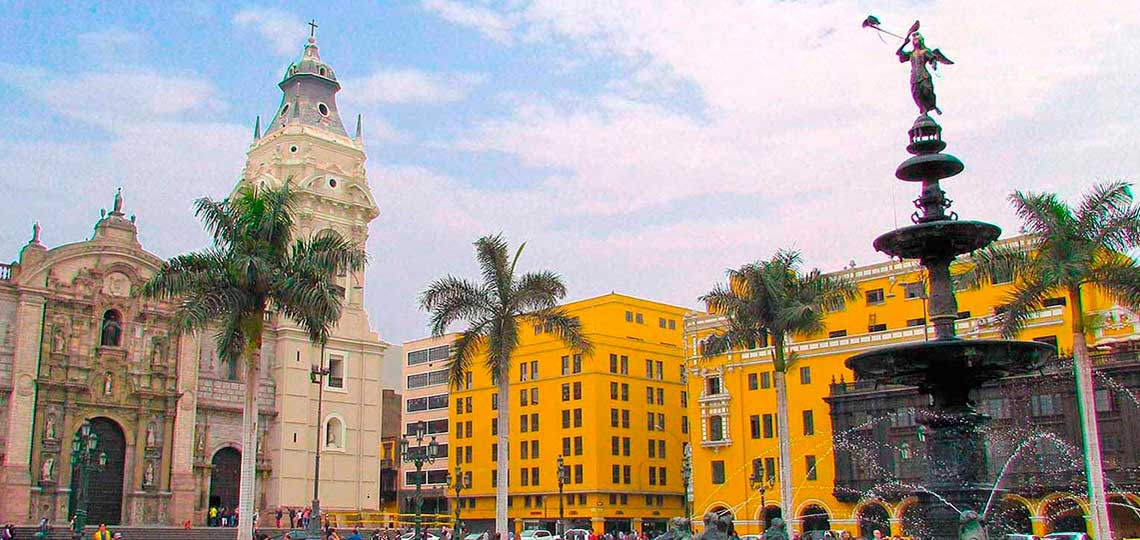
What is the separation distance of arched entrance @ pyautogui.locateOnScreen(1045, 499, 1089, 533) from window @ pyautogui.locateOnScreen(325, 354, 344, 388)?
35978mm

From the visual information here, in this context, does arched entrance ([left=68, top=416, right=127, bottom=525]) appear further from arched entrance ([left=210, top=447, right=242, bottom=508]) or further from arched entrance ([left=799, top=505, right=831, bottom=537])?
arched entrance ([left=799, top=505, right=831, bottom=537])

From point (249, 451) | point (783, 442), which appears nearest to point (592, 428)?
point (783, 442)

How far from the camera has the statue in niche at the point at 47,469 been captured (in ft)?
156

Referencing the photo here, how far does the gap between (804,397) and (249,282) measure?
35.5 meters

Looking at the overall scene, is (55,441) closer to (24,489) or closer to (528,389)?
(24,489)

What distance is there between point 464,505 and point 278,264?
50.4 m

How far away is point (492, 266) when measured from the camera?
3450cm

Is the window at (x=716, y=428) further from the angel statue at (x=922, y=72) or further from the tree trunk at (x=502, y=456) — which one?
the angel statue at (x=922, y=72)

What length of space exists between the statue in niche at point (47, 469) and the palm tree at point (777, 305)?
97.2 ft

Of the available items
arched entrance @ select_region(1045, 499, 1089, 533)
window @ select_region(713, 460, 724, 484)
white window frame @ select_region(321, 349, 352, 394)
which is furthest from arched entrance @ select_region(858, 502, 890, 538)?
white window frame @ select_region(321, 349, 352, 394)

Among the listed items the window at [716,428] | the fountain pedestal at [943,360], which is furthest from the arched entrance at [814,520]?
the fountain pedestal at [943,360]

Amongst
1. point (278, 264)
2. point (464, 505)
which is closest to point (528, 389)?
point (464, 505)

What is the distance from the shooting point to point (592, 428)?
68000 millimetres

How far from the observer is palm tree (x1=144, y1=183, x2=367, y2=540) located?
2931 centimetres
